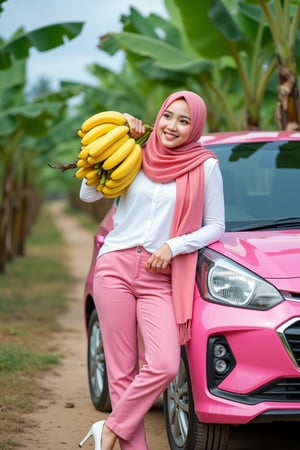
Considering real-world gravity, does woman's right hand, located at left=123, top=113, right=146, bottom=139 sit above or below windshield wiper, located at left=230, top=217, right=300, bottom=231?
above

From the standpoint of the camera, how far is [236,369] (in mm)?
4562

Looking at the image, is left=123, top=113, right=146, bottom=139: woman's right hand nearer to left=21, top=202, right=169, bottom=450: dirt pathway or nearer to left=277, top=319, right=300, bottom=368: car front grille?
left=277, top=319, right=300, bottom=368: car front grille

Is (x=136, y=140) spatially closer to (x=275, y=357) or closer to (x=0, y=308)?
(x=275, y=357)

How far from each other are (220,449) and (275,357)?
2.21ft

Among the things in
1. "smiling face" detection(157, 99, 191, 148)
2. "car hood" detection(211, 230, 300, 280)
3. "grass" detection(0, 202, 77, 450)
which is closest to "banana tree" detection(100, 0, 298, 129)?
"grass" detection(0, 202, 77, 450)

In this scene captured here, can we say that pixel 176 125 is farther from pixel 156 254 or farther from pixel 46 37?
pixel 46 37

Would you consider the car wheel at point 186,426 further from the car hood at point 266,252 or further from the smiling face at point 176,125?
the smiling face at point 176,125

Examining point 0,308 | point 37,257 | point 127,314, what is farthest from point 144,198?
point 37,257

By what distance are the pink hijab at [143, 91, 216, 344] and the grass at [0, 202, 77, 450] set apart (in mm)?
1379

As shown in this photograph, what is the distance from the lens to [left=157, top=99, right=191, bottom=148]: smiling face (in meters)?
4.58

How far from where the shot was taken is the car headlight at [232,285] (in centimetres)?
458

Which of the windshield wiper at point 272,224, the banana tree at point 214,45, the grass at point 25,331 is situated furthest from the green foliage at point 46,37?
the windshield wiper at point 272,224

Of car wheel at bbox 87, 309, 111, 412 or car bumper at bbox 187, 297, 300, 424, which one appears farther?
car wheel at bbox 87, 309, 111, 412

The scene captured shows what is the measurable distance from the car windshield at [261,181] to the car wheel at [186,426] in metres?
0.93
